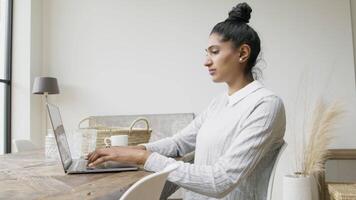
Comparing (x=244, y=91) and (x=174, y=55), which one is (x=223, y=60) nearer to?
(x=244, y=91)

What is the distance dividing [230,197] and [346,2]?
282 centimetres

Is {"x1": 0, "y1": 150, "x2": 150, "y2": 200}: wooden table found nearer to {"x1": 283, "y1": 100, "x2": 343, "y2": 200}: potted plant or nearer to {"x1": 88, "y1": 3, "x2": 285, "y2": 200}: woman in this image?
{"x1": 88, "y1": 3, "x2": 285, "y2": 200}: woman

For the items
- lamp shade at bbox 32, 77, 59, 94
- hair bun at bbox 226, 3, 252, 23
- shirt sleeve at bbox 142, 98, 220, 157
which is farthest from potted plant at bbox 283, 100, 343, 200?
lamp shade at bbox 32, 77, 59, 94

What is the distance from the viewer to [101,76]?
3891 mm

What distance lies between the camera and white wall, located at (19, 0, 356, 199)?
3.30 meters

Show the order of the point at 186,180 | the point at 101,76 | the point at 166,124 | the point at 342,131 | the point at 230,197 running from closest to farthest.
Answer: the point at 186,180, the point at 230,197, the point at 342,131, the point at 166,124, the point at 101,76

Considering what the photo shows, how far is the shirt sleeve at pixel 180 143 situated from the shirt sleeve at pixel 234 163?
1.11 ft

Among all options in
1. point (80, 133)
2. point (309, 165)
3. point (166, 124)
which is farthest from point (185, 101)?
point (80, 133)

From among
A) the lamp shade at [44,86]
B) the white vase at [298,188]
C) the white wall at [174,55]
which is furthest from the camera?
the lamp shade at [44,86]

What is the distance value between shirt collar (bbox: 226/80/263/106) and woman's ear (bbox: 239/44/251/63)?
90mm

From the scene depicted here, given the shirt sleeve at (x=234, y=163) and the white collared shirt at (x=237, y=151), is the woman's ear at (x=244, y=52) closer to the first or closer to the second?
→ the white collared shirt at (x=237, y=151)

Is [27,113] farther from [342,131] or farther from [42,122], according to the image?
[342,131]

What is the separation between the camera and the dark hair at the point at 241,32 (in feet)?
4.07

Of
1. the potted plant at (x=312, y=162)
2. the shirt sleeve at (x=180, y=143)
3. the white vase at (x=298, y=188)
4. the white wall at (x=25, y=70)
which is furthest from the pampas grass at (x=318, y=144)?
the white wall at (x=25, y=70)
